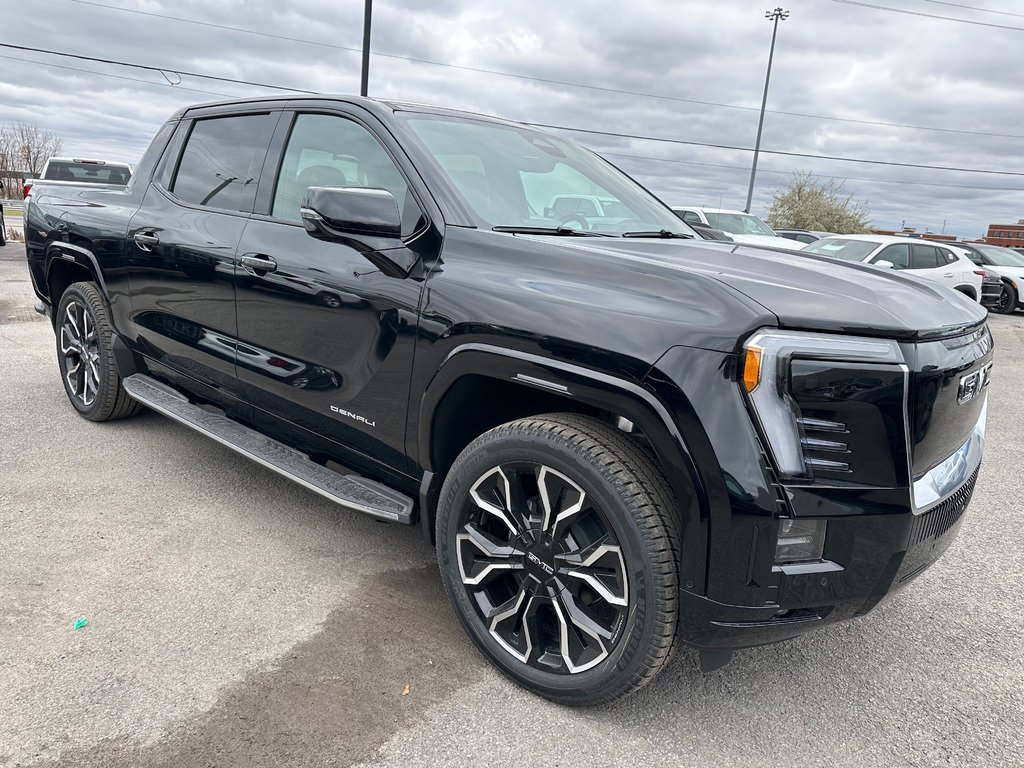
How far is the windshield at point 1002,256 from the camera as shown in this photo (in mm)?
16688

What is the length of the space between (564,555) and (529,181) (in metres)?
1.55

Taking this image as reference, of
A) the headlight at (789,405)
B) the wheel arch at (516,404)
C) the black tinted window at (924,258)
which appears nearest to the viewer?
the headlight at (789,405)

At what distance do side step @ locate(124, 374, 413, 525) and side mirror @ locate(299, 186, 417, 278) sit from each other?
0.83 m

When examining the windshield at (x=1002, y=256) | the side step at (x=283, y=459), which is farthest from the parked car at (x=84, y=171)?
the windshield at (x=1002, y=256)

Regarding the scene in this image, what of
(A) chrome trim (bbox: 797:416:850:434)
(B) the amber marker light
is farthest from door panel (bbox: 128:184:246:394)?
(A) chrome trim (bbox: 797:416:850:434)

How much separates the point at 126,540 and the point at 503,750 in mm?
2003

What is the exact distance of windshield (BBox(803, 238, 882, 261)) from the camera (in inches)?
516

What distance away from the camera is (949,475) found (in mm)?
2180

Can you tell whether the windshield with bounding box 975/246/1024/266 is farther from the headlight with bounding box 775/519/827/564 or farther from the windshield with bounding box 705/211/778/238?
the headlight with bounding box 775/519/827/564

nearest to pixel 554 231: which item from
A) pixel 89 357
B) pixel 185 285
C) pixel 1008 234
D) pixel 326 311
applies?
pixel 326 311

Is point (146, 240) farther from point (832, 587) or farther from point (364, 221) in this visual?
point (832, 587)

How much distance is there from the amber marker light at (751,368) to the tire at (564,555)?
1.28 ft

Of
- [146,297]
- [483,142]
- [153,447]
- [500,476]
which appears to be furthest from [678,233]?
[153,447]

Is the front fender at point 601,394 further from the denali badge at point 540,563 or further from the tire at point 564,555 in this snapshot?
the denali badge at point 540,563
